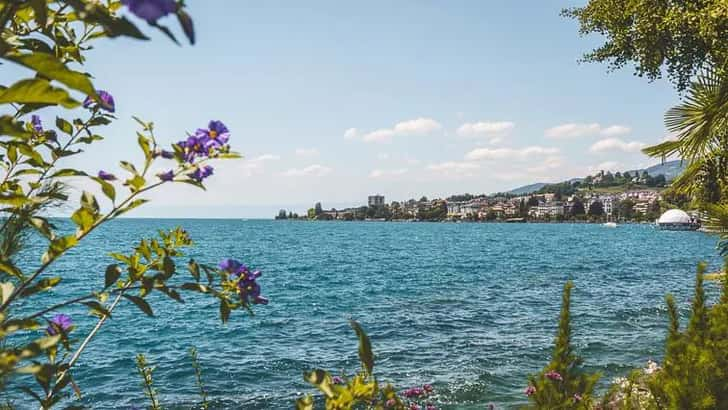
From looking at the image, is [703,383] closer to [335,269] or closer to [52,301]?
[52,301]

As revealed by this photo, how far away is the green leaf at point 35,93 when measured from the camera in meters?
0.97

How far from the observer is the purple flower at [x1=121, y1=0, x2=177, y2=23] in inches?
33.8

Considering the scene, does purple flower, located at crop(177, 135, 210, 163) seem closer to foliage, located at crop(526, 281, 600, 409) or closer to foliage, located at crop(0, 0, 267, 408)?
foliage, located at crop(0, 0, 267, 408)

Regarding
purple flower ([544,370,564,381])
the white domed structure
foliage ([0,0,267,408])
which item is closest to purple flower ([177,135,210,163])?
foliage ([0,0,267,408])

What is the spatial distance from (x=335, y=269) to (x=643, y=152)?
Answer: 141 ft

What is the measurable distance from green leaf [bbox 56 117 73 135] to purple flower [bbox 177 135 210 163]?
2.40ft

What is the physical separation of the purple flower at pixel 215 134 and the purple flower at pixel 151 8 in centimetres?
104

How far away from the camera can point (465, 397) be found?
1249 cm

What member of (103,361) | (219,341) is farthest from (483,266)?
(103,361)

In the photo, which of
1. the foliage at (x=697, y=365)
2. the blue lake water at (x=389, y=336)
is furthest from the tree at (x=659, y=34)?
the blue lake water at (x=389, y=336)

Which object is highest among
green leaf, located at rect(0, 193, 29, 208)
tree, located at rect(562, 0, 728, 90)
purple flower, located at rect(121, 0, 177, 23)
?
tree, located at rect(562, 0, 728, 90)

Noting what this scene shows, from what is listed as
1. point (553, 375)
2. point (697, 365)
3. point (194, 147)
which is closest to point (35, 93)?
point (194, 147)

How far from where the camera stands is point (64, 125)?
2.28 meters

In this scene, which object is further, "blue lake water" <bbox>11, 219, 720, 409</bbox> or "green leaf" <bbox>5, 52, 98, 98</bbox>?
"blue lake water" <bbox>11, 219, 720, 409</bbox>
